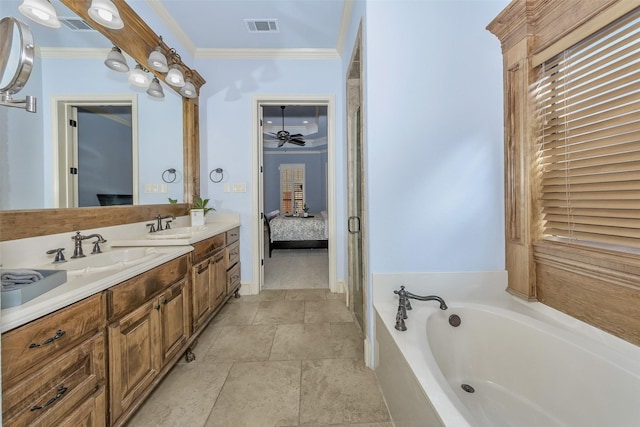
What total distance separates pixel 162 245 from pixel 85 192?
21.8 inches

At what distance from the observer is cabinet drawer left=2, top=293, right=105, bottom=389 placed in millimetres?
748

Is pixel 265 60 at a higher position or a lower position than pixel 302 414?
higher

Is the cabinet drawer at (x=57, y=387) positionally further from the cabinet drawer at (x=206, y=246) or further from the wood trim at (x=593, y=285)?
the wood trim at (x=593, y=285)

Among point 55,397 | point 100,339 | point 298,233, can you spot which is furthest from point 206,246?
point 298,233

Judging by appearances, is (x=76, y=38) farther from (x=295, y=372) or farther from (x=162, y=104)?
(x=295, y=372)

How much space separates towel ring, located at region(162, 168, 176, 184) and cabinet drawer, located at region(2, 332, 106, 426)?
176cm

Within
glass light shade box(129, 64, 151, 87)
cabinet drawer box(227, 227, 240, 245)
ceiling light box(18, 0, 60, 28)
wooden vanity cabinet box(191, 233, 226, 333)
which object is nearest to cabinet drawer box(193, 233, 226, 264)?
wooden vanity cabinet box(191, 233, 226, 333)

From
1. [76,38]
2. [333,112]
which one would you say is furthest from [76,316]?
[333,112]

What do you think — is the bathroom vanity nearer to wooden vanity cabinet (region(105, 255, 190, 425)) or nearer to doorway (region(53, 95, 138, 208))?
wooden vanity cabinet (region(105, 255, 190, 425))

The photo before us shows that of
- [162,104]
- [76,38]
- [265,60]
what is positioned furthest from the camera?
[265,60]

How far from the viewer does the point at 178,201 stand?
2664 mm

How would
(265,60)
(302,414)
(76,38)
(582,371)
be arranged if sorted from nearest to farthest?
1. (582,371)
2. (302,414)
3. (76,38)
4. (265,60)

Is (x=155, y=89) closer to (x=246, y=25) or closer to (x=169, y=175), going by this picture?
(x=169, y=175)

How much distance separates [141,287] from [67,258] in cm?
50
